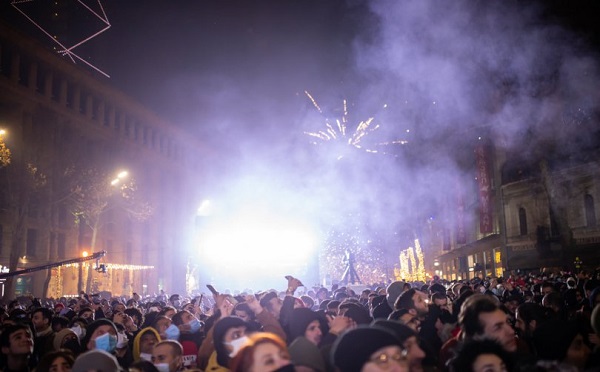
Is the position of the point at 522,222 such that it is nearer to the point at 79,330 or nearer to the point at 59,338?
the point at 79,330

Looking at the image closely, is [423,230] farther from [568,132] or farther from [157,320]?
[157,320]

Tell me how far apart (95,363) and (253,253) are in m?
34.9

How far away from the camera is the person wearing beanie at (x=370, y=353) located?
132 inches

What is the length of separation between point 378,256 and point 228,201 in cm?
2459

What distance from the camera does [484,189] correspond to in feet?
130

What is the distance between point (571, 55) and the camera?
26375 mm

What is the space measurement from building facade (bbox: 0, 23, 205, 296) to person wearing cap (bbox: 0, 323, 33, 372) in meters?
25.5

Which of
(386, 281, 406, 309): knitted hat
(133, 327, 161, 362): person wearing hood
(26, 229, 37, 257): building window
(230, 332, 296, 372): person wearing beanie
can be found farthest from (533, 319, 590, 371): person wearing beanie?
(26, 229, 37, 257): building window

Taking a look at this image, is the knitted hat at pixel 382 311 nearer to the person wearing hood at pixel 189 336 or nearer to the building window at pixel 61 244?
the person wearing hood at pixel 189 336

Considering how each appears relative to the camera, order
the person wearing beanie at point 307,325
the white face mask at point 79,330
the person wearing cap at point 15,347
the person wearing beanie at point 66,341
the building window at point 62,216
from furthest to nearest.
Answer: the building window at point 62,216
the white face mask at point 79,330
the person wearing beanie at point 66,341
the person wearing cap at point 15,347
the person wearing beanie at point 307,325

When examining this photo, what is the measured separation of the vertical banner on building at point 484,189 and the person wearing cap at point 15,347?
3692 cm

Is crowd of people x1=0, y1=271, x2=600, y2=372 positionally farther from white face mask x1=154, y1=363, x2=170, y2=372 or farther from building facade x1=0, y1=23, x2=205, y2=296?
building facade x1=0, y1=23, x2=205, y2=296

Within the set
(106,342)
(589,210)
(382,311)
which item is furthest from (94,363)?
(589,210)

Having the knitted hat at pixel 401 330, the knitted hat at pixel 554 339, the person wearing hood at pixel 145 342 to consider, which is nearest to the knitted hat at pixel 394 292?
the knitted hat at pixel 554 339
